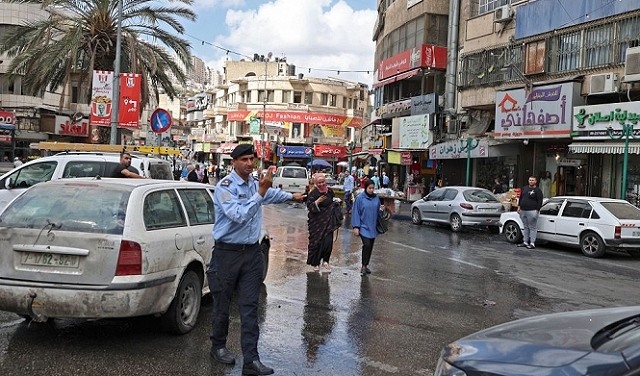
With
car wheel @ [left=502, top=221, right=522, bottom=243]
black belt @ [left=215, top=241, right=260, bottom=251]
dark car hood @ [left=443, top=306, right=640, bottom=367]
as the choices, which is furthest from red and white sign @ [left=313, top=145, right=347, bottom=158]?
dark car hood @ [left=443, top=306, right=640, bottom=367]

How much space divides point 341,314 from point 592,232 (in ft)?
29.9

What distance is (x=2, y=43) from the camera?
22391 mm

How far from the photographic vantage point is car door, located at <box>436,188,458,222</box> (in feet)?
63.6

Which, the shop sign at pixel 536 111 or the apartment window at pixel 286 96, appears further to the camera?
the apartment window at pixel 286 96

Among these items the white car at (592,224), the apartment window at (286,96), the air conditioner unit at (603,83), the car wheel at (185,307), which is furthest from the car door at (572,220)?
the apartment window at (286,96)

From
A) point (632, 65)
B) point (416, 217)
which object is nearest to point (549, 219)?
point (416, 217)

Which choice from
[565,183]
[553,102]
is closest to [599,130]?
[553,102]

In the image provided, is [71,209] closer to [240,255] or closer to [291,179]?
[240,255]

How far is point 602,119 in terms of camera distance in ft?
66.8

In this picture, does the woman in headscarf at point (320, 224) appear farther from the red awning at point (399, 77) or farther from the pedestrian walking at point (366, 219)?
the red awning at point (399, 77)

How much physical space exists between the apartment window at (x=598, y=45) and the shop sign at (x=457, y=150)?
5.74m

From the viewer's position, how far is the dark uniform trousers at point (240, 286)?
493 centimetres

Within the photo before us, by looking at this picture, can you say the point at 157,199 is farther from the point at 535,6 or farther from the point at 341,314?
the point at 535,6

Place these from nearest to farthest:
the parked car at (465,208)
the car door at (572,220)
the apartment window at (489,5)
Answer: the car door at (572,220)
the parked car at (465,208)
the apartment window at (489,5)
